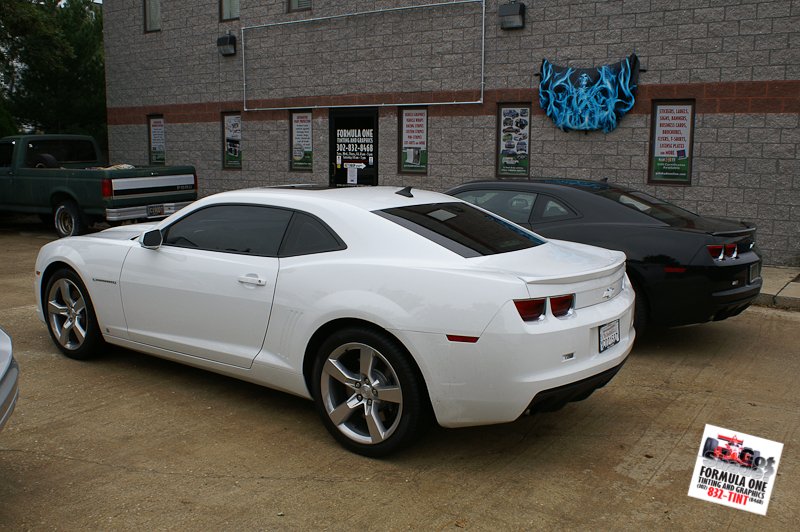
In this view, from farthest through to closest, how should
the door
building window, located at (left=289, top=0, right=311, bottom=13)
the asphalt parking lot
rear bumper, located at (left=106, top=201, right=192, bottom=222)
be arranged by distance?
building window, located at (left=289, top=0, right=311, bottom=13), the door, rear bumper, located at (left=106, top=201, right=192, bottom=222), the asphalt parking lot

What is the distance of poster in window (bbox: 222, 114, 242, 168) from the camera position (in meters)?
17.4

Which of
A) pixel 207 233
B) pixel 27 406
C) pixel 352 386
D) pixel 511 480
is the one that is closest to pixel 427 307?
pixel 352 386

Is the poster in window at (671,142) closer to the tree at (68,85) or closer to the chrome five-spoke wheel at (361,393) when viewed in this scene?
the chrome five-spoke wheel at (361,393)

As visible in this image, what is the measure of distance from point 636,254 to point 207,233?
11.9 feet

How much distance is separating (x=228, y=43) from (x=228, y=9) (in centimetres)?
94

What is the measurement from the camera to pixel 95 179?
1333 cm

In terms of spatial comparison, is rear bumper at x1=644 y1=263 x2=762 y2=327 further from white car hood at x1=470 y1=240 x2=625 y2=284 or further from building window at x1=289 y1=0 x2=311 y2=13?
building window at x1=289 y1=0 x2=311 y2=13

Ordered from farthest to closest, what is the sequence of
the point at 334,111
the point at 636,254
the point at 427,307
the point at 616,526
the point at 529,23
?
the point at 334,111 → the point at 529,23 → the point at 636,254 → the point at 427,307 → the point at 616,526

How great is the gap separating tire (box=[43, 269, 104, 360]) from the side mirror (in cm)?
91

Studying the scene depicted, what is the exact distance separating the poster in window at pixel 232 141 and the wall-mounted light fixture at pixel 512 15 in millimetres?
→ 6913

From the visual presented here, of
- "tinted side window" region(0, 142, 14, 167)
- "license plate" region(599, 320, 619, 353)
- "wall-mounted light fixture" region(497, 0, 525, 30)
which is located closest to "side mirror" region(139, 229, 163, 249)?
"license plate" region(599, 320, 619, 353)

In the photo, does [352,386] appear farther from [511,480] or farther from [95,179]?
[95,179]

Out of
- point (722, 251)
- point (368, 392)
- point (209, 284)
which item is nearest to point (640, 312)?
point (722, 251)

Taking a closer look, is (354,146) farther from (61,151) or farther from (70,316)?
(70,316)
